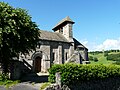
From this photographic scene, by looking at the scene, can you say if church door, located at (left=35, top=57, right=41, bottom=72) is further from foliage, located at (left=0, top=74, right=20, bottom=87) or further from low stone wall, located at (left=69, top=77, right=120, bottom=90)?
low stone wall, located at (left=69, top=77, right=120, bottom=90)

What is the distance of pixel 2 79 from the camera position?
22156 mm

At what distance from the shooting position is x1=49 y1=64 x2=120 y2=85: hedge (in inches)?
738

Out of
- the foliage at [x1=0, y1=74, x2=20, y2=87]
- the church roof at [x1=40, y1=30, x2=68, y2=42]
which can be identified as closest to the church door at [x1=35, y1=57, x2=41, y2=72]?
the church roof at [x1=40, y1=30, x2=68, y2=42]

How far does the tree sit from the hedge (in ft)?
18.2

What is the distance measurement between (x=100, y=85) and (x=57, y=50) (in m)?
17.6

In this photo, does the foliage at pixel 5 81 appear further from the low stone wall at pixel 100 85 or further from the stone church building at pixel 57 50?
the stone church building at pixel 57 50

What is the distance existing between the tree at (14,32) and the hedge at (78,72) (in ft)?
18.2

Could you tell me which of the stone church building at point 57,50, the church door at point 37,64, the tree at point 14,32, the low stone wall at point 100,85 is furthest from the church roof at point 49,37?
the low stone wall at point 100,85

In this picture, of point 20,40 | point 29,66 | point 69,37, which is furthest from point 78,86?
point 69,37

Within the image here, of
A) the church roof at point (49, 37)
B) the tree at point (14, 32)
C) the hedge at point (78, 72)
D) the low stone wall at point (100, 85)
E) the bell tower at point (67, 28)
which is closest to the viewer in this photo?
the hedge at point (78, 72)

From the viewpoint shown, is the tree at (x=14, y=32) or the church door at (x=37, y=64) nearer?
the tree at (x=14, y=32)

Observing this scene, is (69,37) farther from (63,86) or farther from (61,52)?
(63,86)

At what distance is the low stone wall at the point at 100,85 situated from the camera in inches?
791

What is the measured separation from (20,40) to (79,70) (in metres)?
7.83
